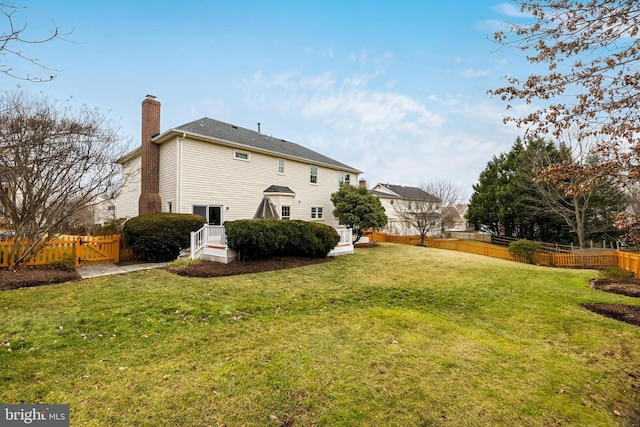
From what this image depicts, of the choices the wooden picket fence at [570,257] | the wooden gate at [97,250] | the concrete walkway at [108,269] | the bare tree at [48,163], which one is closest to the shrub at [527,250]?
the wooden picket fence at [570,257]

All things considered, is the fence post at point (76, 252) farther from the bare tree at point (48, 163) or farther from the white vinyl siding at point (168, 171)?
the white vinyl siding at point (168, 171)

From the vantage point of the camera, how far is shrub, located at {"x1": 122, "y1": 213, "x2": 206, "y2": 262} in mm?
10906

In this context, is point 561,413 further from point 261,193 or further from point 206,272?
point 261,193

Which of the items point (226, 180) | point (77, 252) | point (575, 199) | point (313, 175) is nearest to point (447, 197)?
point (575, 199)

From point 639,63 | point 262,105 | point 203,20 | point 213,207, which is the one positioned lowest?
point 213,207

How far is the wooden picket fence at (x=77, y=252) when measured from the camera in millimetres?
8844

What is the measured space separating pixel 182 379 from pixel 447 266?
11.1 metres

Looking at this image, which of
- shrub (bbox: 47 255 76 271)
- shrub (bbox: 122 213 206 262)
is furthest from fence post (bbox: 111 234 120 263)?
shrub (bbox: 47 255 76 271)

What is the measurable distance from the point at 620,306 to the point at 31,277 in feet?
50.7

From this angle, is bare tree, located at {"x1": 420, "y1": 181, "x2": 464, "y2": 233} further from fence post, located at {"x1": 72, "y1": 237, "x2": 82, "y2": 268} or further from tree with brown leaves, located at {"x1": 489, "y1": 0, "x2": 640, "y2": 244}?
fence post, located at {"x1": 72, "y1": 237, "x2": 82, "y2": 268}

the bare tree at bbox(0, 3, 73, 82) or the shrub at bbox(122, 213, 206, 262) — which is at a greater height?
the bare tree at bbox(0, 3, 73, 82)

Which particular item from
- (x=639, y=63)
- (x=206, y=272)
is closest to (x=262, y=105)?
(x=206, y=272)

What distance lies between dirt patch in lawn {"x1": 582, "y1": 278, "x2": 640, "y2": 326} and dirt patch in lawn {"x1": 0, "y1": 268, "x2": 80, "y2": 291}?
13.9 m

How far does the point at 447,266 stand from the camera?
1183cm
